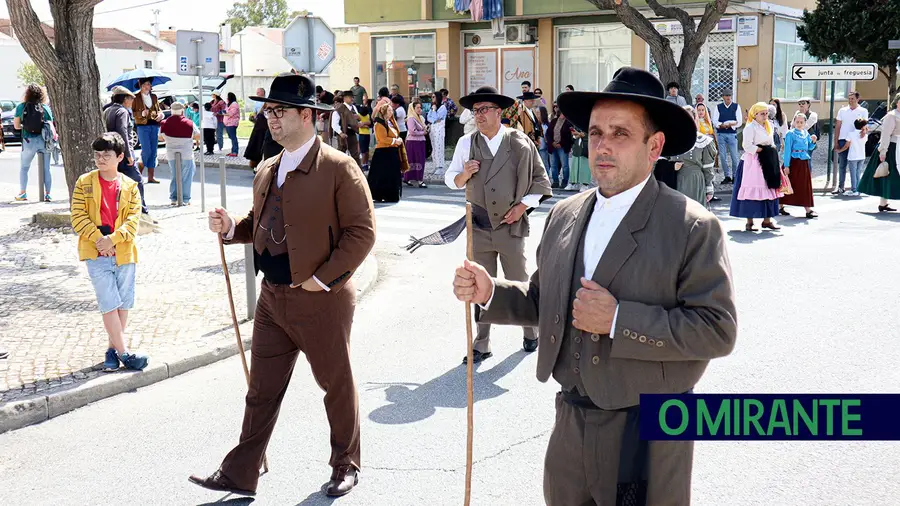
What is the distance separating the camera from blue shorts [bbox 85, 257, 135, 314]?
6832mm

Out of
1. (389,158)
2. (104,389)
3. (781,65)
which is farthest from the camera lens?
(781,65)

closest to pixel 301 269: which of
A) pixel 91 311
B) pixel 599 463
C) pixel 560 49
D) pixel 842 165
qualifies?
pixel 599 463

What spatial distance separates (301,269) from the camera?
4.77 metres

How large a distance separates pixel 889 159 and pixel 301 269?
44.3ft

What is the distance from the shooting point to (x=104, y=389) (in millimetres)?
6762

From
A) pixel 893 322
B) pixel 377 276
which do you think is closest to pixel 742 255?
pixel 893 322

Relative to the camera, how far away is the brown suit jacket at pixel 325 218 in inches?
188

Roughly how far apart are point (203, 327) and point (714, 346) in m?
6.22

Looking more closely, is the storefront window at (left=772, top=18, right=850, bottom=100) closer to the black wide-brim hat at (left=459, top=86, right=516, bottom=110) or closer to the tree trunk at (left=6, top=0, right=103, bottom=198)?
the tree trunk at (left=6, top=0, right=103, bottom=198)

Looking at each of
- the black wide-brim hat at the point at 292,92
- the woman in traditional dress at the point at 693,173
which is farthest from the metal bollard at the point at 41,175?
the black wide-brim hat at the point at 292,92

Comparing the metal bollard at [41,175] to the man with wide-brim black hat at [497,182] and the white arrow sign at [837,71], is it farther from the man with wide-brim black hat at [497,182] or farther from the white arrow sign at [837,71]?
the white arrow sign at [837,71]

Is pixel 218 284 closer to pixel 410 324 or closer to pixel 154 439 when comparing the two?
pixel 410 324

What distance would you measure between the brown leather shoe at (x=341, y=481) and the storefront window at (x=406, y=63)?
1126 inches

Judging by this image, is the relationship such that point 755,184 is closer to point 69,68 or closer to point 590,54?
point 69,68
